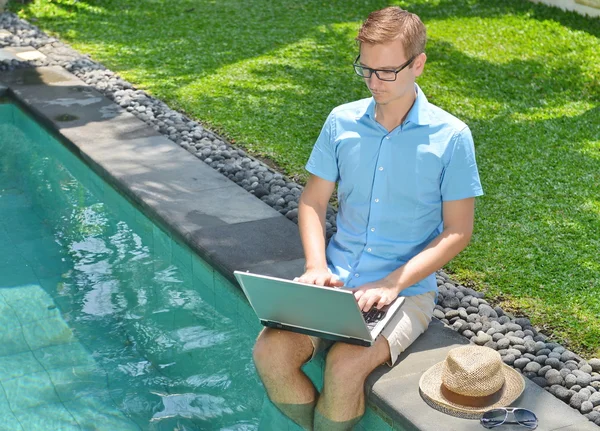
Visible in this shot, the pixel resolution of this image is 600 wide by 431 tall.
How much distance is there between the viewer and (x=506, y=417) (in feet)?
10.4

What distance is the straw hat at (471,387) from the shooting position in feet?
10.4

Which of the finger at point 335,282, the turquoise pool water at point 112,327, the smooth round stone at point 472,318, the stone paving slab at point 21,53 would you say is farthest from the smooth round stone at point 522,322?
the stone paving slab at point 21,53

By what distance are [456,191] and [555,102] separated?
14.8 ft

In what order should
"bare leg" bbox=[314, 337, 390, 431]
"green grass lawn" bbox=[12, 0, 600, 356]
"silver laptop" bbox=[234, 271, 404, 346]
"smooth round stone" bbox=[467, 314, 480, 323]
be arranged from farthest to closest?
"green grass lawn" bbox=[12, 0, 600, 356], "smooth round stone" bbox=[467, 314, 480, 323], "bare leg" bbox=[314, 337, 390, 431], "silver laptop" bbox=[234, 271, 404, 346]

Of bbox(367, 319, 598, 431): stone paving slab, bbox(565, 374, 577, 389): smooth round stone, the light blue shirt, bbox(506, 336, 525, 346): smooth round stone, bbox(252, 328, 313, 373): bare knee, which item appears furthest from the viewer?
bbox(506, 336, 525, 346): smooth round stone

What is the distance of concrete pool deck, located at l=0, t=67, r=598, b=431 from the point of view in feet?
10.9

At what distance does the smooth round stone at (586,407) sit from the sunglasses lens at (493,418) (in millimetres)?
469

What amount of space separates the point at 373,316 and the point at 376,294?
84 mm

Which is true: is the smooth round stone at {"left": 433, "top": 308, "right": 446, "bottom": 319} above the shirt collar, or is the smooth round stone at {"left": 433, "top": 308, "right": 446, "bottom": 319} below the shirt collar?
below

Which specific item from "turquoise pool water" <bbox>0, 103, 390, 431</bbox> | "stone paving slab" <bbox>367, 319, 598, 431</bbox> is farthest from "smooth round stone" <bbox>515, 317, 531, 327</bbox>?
"turquoise pool water" <bbox>0, 103, 390, 431</bbox>

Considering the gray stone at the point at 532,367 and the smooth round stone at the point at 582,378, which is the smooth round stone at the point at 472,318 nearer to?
the gray stone at the point at 532,367

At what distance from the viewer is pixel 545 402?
3.35 m

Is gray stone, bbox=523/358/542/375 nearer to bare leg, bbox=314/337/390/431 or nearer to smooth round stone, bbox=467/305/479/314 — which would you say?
smooth round stone, bbox=467/305/479/314

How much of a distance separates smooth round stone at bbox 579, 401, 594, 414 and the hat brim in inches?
11.3
